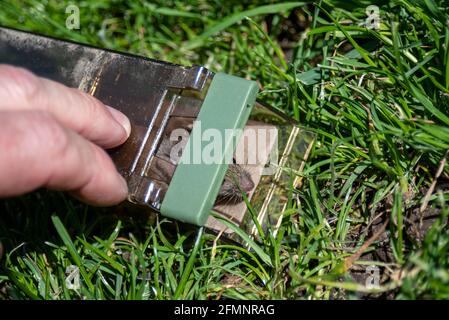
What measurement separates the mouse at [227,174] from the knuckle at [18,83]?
1.24 ft

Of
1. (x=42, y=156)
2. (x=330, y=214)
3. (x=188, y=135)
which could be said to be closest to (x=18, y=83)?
(x=42, y=156)

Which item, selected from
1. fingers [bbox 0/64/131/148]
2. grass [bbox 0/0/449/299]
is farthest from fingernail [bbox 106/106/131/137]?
grass [bbox 0/0/449/299]

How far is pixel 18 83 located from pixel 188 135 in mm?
462

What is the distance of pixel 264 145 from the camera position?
1738 millimetres

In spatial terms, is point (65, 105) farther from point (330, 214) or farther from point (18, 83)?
point (330, 214)

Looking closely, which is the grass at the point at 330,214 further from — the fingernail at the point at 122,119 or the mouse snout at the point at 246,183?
the fingernail at the point at 122,119

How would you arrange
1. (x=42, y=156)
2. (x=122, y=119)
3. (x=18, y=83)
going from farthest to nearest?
(x=122, y=119), (x=18, y=83), (x=42, y=156)

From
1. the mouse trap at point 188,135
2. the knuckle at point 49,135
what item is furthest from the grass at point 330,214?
the knuckle at point 49,135

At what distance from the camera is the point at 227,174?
5.49 ft

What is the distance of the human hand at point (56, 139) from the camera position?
1.27 meters

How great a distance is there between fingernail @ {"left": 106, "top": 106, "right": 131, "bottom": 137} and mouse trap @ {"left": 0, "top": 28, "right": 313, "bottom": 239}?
19mm
